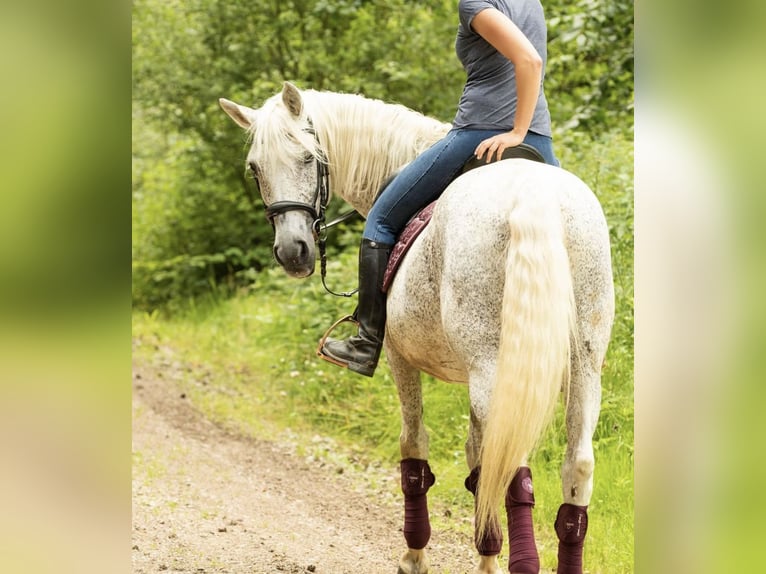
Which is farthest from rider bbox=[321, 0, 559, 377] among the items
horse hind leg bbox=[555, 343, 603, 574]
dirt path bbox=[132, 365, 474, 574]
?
dirt path bbox=[132, 365, 474, 574]

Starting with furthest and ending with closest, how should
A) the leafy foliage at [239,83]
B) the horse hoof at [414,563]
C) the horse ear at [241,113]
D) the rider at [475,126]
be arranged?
A: the leafy foliage at [239,83] < the horse hoof at [414,563] < the horse ear at [241,113] < the rider at [475,126]

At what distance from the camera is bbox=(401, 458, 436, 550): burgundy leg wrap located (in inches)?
154

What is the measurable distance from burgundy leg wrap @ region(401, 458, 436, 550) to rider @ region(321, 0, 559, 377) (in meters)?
0.58

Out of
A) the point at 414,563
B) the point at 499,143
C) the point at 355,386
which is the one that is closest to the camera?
the point at 499,143

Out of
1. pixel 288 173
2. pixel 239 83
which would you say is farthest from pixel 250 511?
pixel 239 83

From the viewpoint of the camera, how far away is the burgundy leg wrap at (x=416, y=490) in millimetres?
3906

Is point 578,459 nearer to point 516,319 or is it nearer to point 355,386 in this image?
point 516,319

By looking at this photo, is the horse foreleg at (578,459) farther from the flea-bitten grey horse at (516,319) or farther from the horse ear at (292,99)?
the horse ear at (292,99)

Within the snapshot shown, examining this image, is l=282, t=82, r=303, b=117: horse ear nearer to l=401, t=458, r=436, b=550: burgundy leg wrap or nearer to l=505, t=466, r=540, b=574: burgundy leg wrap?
l=401, t=458, r=436, b=550: burgundy leg wrap

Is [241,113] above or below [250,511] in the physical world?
above

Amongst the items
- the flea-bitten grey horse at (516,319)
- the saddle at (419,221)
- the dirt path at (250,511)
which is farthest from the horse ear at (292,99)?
the dirt path at (250,511)

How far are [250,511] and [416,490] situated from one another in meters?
2.03

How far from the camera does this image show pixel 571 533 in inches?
117

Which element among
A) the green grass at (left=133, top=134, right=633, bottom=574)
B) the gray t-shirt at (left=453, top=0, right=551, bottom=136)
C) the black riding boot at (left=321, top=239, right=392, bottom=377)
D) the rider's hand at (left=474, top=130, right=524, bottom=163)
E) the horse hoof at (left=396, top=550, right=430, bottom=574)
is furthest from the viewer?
the green grass at (left=133, top=134, right=633, bottom=574)
